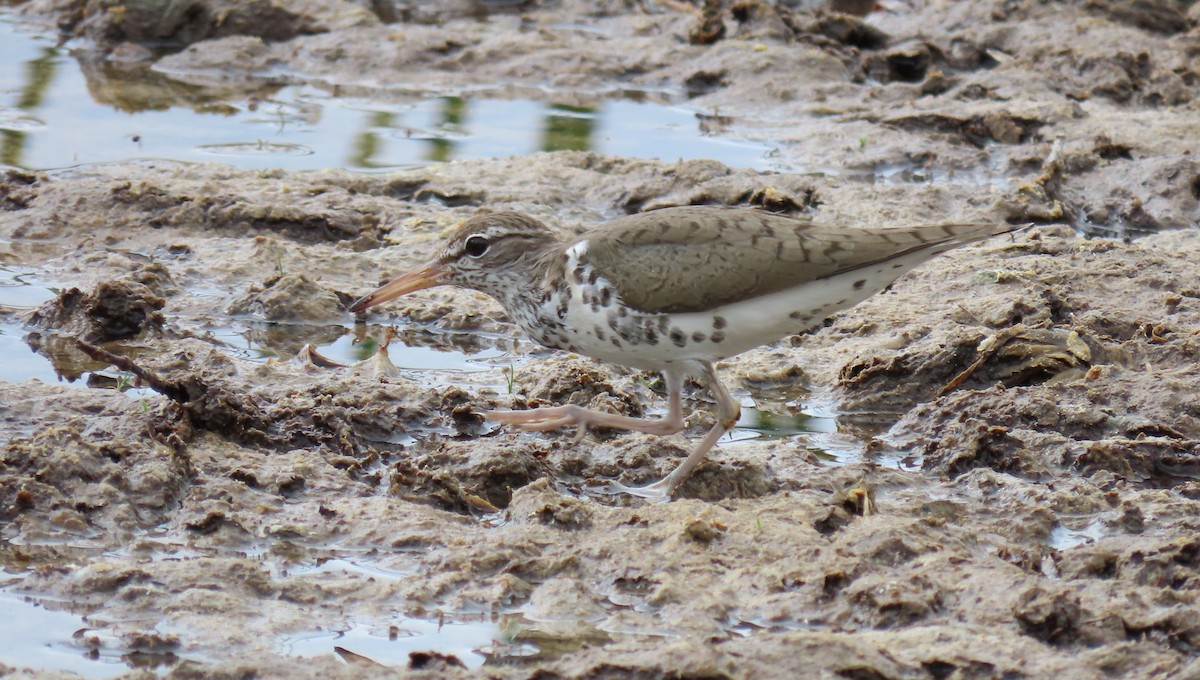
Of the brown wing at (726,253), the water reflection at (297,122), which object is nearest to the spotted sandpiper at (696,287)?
Answer: the brown wing at (726,253)

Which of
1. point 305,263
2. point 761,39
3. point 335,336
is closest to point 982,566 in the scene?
point 335,336

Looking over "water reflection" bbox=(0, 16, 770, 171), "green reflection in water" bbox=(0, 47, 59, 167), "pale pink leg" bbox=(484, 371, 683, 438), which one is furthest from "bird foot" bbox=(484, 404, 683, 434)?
"green reflection in water" bbox=(0, 47, 59, 167)

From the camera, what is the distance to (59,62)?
1425 cm

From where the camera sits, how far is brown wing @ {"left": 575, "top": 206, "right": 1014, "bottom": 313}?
22.0 feet

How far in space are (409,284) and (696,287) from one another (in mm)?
1801

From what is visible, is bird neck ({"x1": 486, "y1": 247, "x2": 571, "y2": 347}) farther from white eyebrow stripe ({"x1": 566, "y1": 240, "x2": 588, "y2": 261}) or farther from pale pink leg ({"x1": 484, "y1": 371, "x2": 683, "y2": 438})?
pale pink leg ({"x1": 484, "y1": 371, "x2": 683, "y2": 438})

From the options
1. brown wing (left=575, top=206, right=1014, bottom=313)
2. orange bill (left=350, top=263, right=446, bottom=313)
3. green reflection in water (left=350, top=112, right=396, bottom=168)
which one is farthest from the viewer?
green reflection in water (left=350, top=112, right=396, bottom=168)

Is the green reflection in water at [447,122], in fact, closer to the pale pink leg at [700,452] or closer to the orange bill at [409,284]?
the orange bill at [409,284]

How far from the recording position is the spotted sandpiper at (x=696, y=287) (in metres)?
6.73

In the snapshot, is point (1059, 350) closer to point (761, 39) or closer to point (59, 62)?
point (761, 39)

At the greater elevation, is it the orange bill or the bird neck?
the bird neck

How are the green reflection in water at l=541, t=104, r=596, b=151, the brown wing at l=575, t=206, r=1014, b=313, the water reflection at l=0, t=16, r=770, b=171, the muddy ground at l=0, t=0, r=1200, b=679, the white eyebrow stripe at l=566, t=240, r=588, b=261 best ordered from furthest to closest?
the green reflection in water at l=541, t=104, r=596, b=151
the water reflection at l=0, t=16, r=770, b=171
the white eyebrow stripe at l=566, t=240, r=588, b=261
the brown wing at l=575, t=206, r=1014, b=313
the muddy ground at l=0, t=0, r=1200, b=679

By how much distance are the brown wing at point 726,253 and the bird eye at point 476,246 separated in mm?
713

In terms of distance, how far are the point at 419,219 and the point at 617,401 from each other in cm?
322
